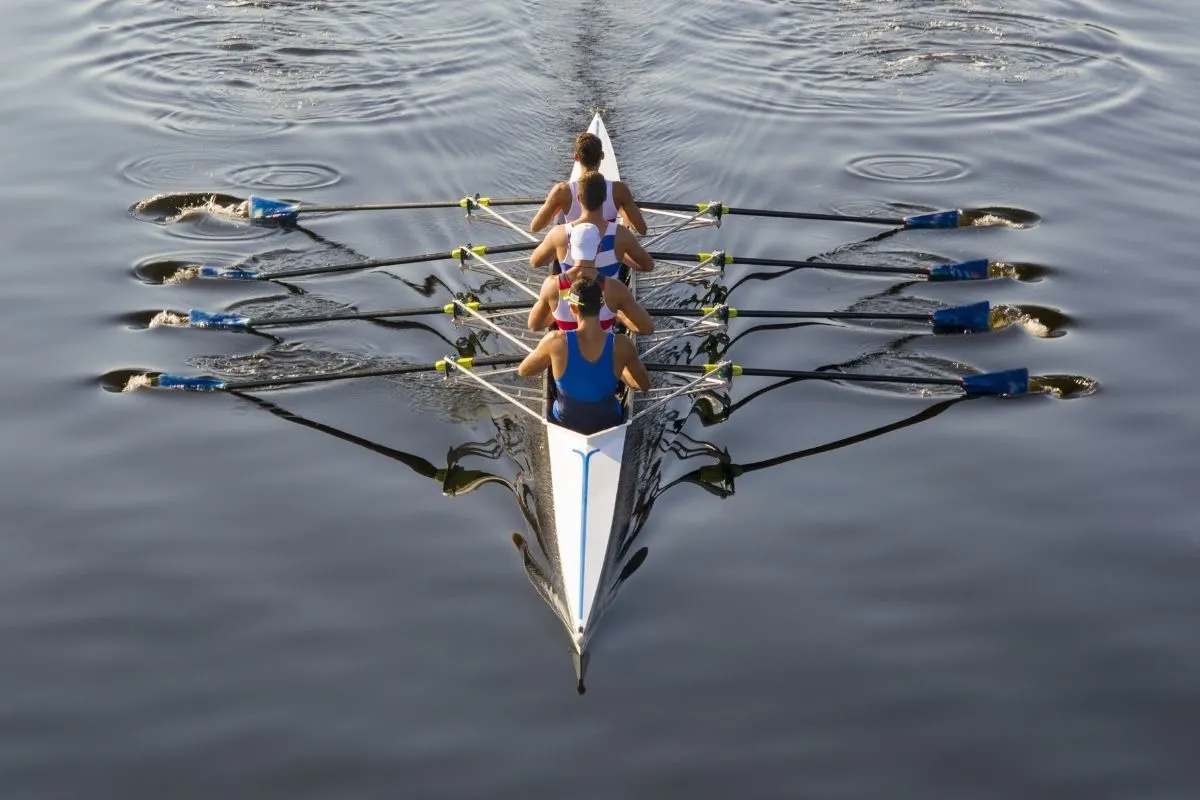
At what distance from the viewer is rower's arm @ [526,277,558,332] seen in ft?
39.1

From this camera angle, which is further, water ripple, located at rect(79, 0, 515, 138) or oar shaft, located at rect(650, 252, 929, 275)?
water ripple, located at rect(79, 0, 515, 138)

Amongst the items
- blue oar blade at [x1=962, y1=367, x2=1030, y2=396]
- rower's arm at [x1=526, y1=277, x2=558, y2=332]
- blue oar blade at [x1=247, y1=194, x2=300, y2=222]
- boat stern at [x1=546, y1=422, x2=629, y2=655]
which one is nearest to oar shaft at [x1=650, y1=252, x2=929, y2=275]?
blue oar blade at [x1=962, y1=367, x2=1030, y2=396]

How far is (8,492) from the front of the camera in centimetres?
1148

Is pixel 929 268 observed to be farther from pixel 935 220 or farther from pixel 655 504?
pixel 655 504

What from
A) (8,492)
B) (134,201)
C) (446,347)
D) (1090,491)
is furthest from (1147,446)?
(134,201)

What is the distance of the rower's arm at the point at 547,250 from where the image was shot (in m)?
13.2

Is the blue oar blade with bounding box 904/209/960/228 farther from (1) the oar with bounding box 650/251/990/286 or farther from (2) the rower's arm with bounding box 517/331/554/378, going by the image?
(2) the rower's arm with bounding box 517/331/554/378

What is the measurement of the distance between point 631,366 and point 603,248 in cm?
249

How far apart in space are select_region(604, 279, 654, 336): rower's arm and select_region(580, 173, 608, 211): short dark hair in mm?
1134

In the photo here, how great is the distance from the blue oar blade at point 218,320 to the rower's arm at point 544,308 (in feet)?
11.3

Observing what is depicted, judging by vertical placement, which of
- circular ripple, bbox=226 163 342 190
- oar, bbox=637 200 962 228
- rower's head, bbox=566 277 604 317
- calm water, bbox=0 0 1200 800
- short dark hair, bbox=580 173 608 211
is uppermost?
short dark hair, bbox=580 173 608 211

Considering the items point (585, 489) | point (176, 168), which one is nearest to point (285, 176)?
point (176, 168)

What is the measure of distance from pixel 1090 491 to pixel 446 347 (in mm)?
6764

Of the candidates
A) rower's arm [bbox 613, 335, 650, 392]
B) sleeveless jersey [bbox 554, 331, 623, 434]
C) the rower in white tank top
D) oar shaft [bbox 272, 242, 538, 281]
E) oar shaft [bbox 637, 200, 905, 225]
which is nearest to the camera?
sleeveless jersey [bbox 554, 331, 623, 434]
